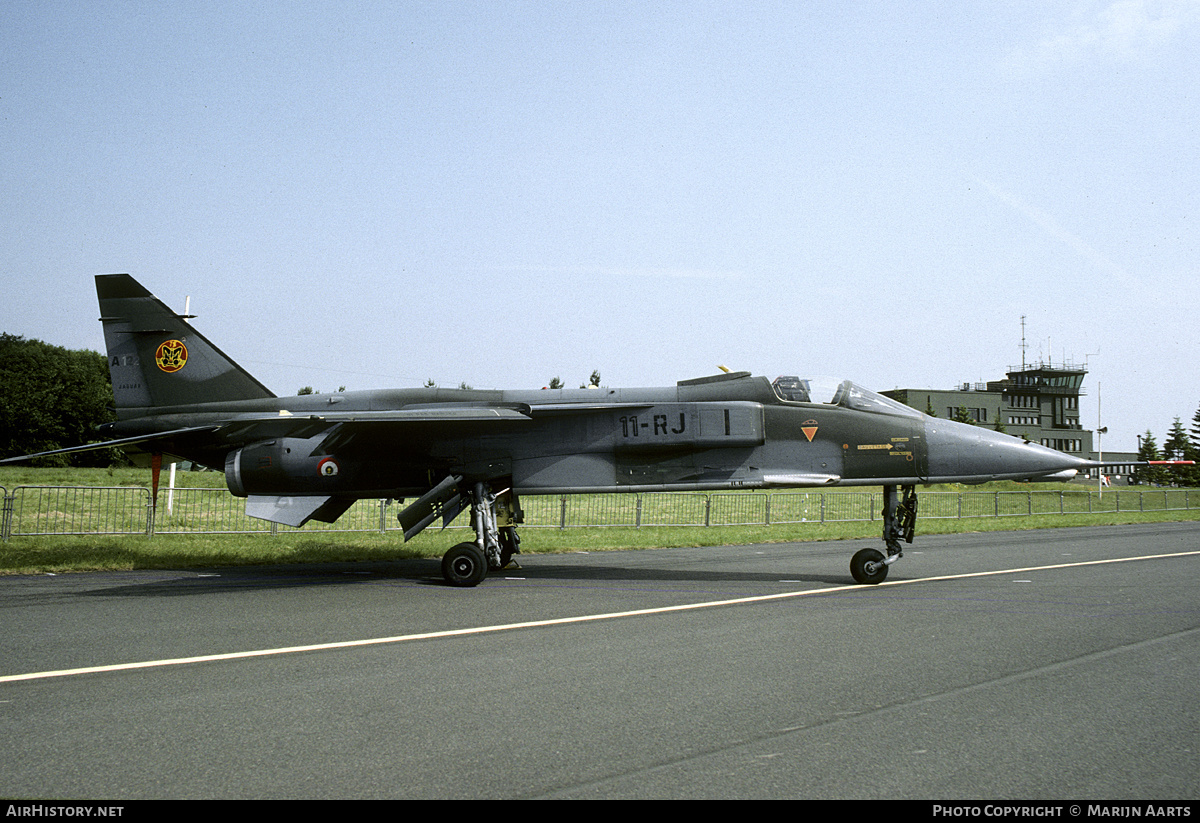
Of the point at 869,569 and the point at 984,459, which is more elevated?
the point at 984,459

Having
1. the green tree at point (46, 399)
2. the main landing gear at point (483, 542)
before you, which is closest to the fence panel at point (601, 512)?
the main landing gear at point (483, 542)

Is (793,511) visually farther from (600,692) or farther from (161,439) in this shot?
(600,692)

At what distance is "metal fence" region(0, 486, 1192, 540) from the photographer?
18484 mm

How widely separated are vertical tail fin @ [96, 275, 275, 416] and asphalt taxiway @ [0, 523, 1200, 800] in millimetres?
3757

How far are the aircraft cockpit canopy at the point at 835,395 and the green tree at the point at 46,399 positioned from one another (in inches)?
2635

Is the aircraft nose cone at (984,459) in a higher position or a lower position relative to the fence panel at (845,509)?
higher

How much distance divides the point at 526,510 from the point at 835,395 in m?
14.9

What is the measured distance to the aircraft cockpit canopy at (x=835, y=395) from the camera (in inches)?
476

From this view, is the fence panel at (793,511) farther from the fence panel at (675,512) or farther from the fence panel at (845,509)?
the fence panel at (675,512)

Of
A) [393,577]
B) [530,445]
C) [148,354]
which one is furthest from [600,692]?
[148,354]

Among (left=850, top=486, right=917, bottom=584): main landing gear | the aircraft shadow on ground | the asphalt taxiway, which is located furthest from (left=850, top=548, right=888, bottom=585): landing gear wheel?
the asphalt taxiway

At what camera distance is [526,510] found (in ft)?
84.1

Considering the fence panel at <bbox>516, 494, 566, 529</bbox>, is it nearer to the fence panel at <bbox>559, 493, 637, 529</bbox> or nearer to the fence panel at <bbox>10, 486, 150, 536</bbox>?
the fence panel at <bbox>559, 493, 637, 529</bbox>

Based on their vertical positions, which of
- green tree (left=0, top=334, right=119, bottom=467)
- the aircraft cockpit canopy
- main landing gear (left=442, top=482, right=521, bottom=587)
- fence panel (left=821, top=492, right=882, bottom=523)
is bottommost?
fence panel (left=821, top=492, right=882, bottom=523)
